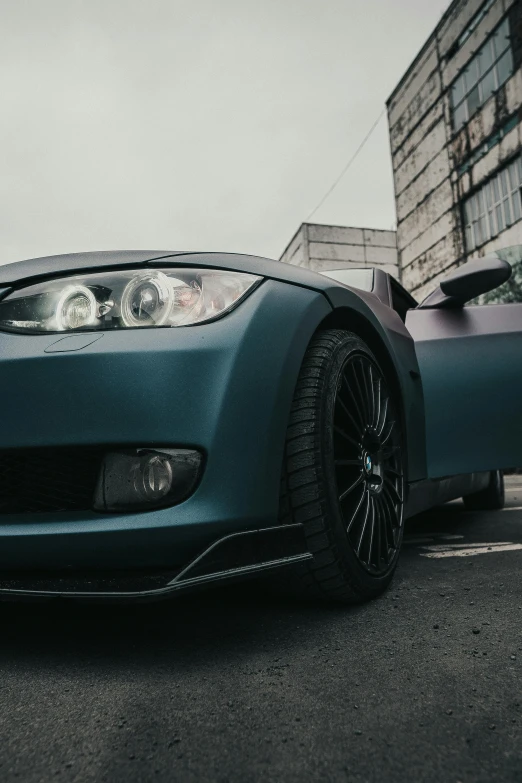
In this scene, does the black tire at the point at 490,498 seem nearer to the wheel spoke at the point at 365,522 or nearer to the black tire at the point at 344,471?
the black tire at the point at 344,471

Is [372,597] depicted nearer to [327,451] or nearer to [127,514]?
[327,451]

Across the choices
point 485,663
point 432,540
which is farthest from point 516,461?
point 485,663

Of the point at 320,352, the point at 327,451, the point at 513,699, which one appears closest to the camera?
the point at 513,699

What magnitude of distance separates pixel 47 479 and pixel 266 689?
0.63m

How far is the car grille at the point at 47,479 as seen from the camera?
4.83 feet

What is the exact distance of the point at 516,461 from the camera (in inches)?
106

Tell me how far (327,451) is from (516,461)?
131 centimetres

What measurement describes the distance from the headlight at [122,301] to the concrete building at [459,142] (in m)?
16.5

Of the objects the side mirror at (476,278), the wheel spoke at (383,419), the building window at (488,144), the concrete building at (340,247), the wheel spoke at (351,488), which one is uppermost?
the concrete building at (340,247)

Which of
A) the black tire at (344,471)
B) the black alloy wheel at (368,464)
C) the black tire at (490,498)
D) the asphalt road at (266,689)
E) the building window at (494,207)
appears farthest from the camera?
the building window at (494,207)

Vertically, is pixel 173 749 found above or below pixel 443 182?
below

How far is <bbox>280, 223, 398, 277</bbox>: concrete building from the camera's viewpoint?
103 ft

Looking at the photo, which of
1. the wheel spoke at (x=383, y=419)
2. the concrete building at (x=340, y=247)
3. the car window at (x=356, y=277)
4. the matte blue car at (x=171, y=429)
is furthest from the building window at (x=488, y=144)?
the matte blue car at (x=171, y=429)

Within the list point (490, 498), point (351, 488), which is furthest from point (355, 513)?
point (490, 498)
